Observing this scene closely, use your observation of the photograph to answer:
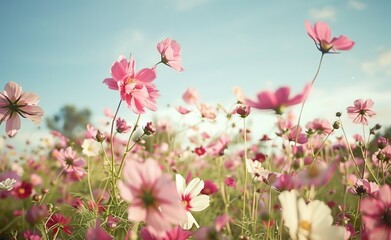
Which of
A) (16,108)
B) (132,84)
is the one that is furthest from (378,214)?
(16,108)

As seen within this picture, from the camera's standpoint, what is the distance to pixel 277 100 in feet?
1.66

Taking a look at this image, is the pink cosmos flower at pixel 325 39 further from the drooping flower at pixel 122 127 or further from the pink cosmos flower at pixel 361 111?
the drooping flower at pixel 122 127

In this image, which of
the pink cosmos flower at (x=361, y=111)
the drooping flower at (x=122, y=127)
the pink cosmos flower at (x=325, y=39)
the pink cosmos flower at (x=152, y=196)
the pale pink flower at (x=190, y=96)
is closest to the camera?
the pink cosmos flower at (x=152, y=196)

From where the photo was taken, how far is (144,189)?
46cm

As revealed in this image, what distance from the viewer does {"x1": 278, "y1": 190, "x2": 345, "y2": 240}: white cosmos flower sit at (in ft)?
1.58

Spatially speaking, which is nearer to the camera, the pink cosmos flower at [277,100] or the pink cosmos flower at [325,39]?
the pink cosmos flower at [277,100]

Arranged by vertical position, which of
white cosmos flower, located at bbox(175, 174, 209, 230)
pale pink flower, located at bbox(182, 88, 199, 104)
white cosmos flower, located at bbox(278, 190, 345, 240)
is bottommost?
white cosmos flower, located at bbox(175, 174, 209, 230)

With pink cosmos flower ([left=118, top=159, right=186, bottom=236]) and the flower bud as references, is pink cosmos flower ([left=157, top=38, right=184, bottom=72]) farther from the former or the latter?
pink cosmos flower ([left=118, top=159, right=186, bottom=236])

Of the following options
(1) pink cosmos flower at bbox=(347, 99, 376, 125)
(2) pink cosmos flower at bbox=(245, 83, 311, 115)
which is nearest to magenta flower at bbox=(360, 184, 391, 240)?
(2) pink cosmos flower at bbox=(245, 83, 311, 115)

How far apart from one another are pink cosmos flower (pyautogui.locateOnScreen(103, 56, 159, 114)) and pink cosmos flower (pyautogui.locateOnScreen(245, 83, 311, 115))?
31cm

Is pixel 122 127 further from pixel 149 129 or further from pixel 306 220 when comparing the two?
pixel 306 220

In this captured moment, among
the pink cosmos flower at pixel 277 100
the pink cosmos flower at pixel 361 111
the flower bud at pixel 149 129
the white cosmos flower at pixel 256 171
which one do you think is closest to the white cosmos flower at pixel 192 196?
the flower bud at pixel 149 129

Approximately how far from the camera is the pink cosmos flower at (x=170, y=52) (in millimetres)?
880

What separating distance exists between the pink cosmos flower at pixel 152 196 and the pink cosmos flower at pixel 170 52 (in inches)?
19.8
